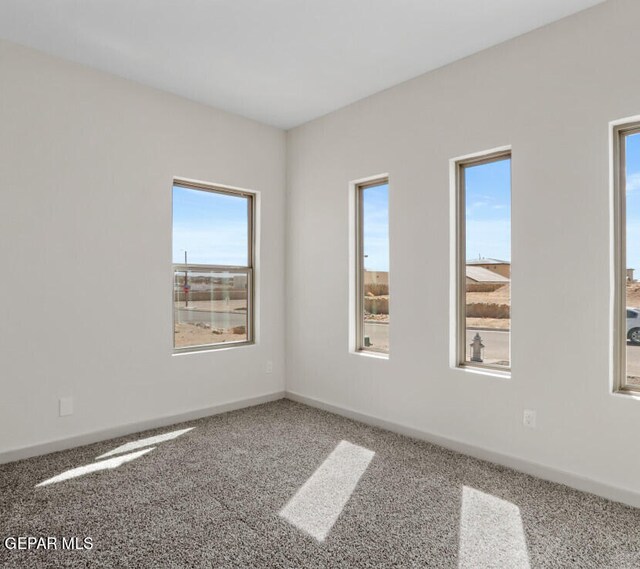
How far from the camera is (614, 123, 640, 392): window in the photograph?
8.26 feet

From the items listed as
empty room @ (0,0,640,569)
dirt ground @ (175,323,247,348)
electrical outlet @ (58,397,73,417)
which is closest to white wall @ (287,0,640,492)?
empty room @ (0,0,640,569)

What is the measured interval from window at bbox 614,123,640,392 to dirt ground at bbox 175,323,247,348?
313cm

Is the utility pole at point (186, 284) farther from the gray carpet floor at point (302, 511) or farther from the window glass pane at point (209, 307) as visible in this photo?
the gray carpet floor at point (302, 511)

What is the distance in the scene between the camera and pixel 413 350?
11.4ft

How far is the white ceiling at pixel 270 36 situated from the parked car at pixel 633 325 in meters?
1.78

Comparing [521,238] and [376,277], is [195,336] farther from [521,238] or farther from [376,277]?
[521,238]

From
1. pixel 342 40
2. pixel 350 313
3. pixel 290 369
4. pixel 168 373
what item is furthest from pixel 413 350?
pixel 342 40

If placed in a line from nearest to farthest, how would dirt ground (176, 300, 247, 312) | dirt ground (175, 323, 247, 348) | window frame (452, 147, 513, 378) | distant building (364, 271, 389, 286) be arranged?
1. window frame (452, 147, 513, 378)
2. distant building (364, 271, 389, 286)
3. dirt ground (175, 323, 247, 348)
4. dirt ground (176, 300, 247, 312)

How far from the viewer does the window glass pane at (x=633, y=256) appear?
8.25ft

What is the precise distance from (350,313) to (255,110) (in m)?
2.07

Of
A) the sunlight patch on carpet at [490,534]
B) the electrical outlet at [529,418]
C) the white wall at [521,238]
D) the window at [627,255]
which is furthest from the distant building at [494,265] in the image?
the sunlight patch on carpet at [490,534]

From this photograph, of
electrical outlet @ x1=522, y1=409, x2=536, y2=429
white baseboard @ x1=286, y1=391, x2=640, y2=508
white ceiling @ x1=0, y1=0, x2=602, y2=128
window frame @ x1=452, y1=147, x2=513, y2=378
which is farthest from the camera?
window frame @ x1=452, y1=147, x2=513, y2=378

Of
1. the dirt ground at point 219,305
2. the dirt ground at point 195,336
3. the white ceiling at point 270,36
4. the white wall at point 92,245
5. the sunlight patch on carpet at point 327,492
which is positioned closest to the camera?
the sunlight patch on carpet at point 327,492

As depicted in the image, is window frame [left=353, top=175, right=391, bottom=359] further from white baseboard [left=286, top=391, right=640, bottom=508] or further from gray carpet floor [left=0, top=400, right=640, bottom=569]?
gray carpet floor [left=0, top=400, right=640, bottom=569]
